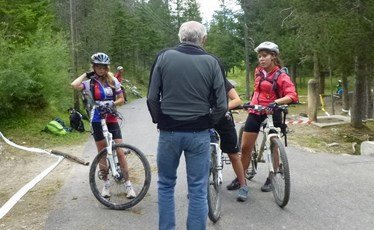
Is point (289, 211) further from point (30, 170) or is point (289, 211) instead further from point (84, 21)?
point (84, 21)

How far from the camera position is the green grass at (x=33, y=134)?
472 inches

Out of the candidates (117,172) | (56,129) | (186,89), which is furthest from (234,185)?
(56,129)

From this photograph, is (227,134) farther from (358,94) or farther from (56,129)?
(358,94)

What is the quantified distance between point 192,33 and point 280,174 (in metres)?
2.36

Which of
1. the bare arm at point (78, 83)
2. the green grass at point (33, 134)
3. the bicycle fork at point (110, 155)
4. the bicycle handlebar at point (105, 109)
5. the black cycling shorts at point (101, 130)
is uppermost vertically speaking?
the bare arm at point (78, 83)

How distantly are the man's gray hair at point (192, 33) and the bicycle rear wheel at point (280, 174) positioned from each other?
6.50ft

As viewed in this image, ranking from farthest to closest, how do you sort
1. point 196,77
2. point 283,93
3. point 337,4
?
point 337,4, point 283,93, point 196,77

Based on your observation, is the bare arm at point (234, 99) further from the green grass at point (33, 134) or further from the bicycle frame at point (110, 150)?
the green grass at point (33, 134)

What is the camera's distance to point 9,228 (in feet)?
16.0

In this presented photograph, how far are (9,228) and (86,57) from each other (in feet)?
131

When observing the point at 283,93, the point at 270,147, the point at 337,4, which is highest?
the point at 337,4

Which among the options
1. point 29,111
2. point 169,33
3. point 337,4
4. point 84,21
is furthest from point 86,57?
point 337,4

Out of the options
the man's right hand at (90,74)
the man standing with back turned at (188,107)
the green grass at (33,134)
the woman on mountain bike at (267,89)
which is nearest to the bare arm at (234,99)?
the woman on mountain bike at (267,89)

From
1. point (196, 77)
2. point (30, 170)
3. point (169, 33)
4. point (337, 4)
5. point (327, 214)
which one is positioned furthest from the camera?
point (169, 33)
